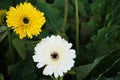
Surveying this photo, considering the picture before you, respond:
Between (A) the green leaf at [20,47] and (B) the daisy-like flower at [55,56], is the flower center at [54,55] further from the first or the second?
(A) the green leaf at [20,47]

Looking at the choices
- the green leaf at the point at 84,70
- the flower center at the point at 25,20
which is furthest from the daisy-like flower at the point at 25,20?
the green leaf at the point at 84,70

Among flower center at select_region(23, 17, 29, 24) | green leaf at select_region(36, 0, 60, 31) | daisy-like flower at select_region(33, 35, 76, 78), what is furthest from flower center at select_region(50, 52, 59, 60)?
green leaf at select_region(36, 0, 60, 31)

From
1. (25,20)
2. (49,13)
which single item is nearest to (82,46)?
(49,13)

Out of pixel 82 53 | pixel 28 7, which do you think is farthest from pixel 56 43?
pixel 82 53

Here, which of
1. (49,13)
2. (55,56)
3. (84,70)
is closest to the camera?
(55,56)

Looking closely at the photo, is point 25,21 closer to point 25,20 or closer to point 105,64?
point 25,20

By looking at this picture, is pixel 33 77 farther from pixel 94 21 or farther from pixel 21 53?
pixel 94 21
